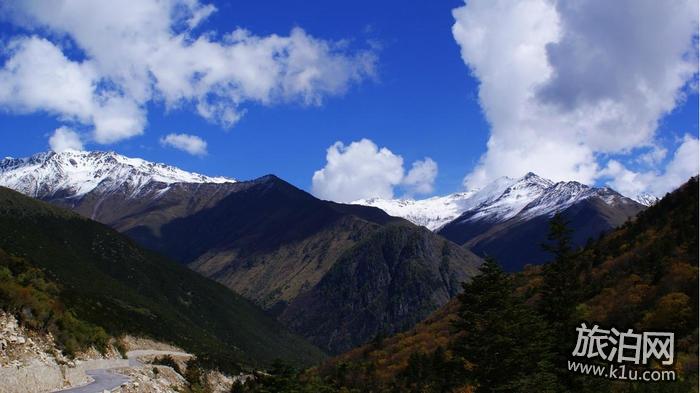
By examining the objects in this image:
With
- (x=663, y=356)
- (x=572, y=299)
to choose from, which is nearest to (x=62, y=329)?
(x=572, y=299)

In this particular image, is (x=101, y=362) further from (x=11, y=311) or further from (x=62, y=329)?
(x=11, y=311)

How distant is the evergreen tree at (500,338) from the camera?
2973cm

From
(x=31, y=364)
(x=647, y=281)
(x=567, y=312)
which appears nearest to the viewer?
(x=567, y=312)

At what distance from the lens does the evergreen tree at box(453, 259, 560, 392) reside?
97.6 ft

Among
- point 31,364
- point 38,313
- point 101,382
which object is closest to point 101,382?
point 101,382

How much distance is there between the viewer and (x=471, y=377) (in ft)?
106

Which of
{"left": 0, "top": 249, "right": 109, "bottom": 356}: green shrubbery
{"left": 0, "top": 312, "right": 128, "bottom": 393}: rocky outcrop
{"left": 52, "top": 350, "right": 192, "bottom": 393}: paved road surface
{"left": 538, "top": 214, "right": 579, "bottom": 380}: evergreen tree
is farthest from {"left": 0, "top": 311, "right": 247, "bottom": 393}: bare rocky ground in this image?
{"left": 538, "top": 214, "right": 579, "bottom": 380}: evergreen tree

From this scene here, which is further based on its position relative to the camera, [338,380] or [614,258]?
[338,380]

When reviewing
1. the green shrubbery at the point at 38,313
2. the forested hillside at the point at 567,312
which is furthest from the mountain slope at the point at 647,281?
the green shrubbery at the point at 38,313

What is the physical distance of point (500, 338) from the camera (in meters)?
30.2

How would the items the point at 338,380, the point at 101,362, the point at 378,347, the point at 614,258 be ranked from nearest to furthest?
the point at 101,362 < the point at 614,258 < the point at 338,380 < the point at 378,347

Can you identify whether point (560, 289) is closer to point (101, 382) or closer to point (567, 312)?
point (567, 312)

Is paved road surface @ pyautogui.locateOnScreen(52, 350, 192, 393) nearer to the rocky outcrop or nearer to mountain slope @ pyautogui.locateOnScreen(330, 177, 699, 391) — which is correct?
the rocky outcrop

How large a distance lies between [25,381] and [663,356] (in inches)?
1207
